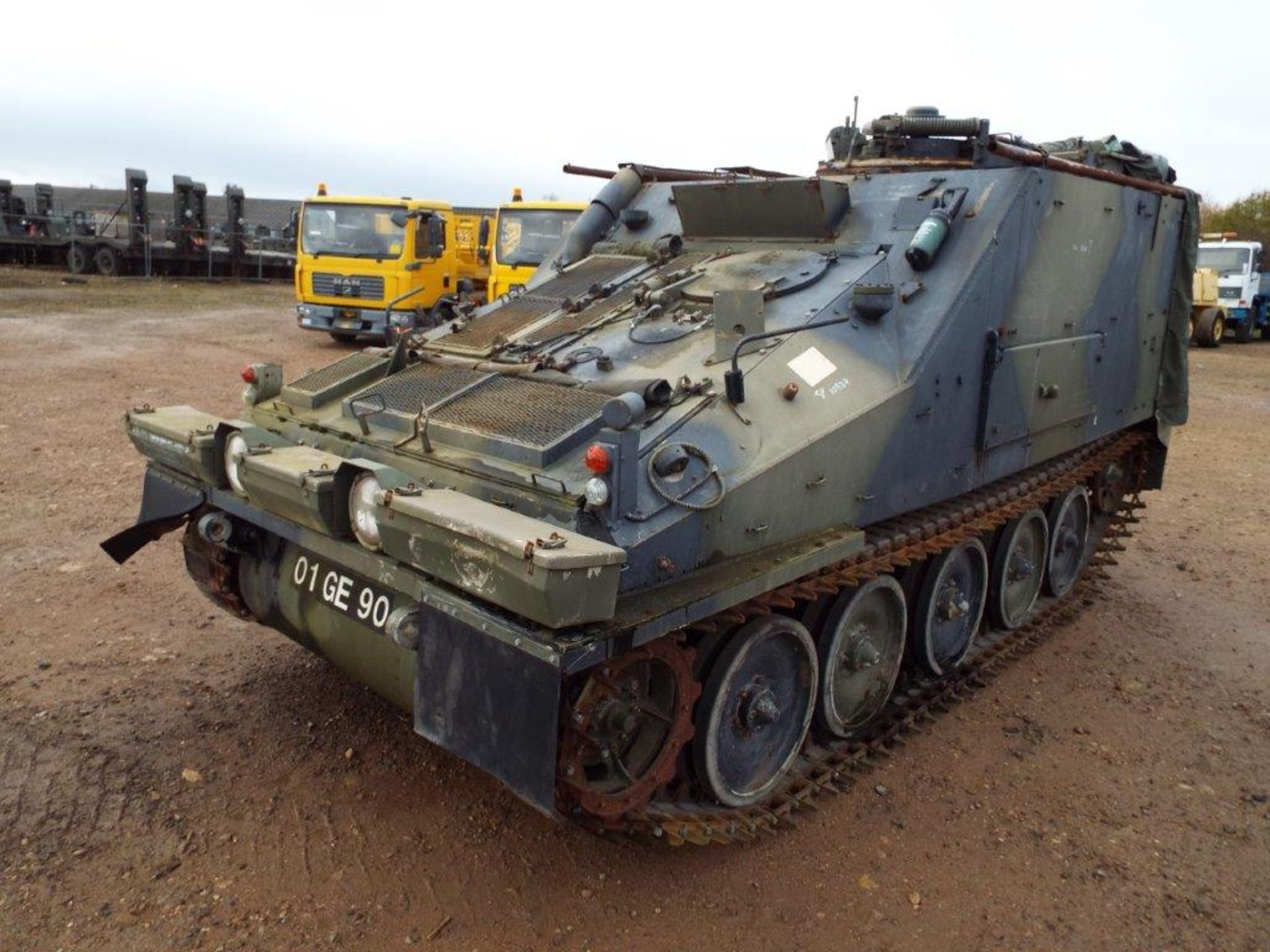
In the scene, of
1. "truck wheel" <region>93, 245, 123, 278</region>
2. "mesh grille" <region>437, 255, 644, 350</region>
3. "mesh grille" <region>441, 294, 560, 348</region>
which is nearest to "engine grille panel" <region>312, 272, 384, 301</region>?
"mesh grille" <region>437, 255, 644, 350</region>

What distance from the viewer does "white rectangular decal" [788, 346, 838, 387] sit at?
13.5ft

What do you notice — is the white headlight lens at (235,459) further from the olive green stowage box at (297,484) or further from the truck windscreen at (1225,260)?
the truck windscreen at (1225,260)

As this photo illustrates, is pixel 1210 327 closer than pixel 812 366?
No

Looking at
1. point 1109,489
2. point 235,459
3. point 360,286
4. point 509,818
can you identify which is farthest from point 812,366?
point 360,286

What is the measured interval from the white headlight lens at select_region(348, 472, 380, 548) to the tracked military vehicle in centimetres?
2

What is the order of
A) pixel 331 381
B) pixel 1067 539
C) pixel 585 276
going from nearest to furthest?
1. pixel 331 381
2. pixel 585 276
3. pixel 1067 539

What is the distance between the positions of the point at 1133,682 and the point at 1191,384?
14.0 metres

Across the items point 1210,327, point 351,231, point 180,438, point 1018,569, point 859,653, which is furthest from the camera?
point 1210,327

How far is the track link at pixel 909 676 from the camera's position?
3.76 m

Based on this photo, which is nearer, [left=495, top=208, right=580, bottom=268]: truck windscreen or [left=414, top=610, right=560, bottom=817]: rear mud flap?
[left=414, top=610, right=560, bottom=817]: rear mud flap

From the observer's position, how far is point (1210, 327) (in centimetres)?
2356

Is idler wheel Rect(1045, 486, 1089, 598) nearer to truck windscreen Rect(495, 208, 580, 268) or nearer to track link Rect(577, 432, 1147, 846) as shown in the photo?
track link Rect(577, 432, 1147, 846)

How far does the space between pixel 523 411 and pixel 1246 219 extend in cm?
3931

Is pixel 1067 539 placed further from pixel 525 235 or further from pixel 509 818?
pixel 525 235
